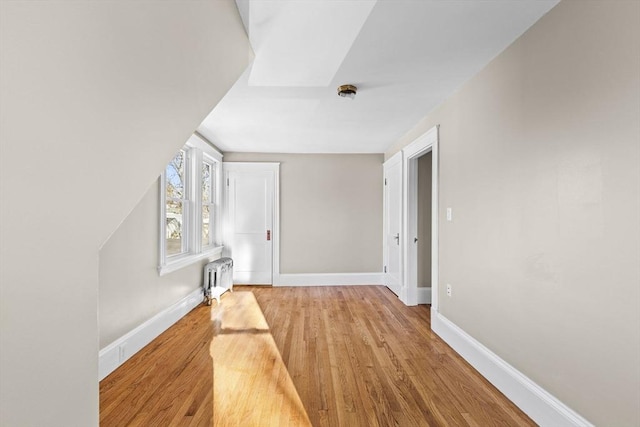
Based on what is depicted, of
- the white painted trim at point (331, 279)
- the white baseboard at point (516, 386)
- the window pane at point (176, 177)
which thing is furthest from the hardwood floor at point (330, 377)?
the white painted trim at point (331, 279)

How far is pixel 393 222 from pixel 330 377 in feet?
9.93

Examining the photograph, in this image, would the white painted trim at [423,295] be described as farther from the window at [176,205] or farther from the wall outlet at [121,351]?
the wall outlet at [121,351]

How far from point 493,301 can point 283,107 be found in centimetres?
256

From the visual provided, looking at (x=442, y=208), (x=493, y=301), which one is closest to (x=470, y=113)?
(x=442, y=208)

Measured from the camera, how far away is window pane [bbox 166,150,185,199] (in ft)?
12.3

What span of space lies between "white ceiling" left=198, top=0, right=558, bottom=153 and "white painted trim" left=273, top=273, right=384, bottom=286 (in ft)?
8.62

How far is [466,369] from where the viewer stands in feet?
8.35

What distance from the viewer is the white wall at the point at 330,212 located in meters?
5.60

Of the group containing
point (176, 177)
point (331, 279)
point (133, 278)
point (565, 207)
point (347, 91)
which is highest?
point (347, 91)

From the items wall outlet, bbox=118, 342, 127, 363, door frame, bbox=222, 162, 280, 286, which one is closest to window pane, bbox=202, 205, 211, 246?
door frame, bbox=222, 162, 280, 286

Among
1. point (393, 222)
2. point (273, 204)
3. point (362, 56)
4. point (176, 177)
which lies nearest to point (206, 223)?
point (273, 204)

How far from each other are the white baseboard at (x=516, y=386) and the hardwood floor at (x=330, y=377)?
0.06 meters

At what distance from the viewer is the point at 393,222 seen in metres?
5.05

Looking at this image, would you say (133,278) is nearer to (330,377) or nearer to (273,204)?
(330,377)
